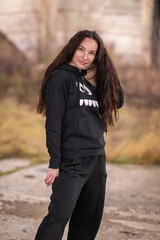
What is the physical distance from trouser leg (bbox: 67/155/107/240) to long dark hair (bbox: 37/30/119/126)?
1.00 feet

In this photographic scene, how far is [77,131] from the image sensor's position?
2.06 meters

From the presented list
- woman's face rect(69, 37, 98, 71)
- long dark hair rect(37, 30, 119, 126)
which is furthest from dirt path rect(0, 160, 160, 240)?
woman's face rect(69, 37, 98, 71)

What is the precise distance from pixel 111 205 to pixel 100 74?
1.86 metres

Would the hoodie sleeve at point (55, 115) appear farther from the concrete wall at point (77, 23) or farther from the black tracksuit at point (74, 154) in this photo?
the concrete wall at point (77, 23)

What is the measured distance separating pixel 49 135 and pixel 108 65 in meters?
0.59

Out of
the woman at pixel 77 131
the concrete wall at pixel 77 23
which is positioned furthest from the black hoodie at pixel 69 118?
the concrete wall at pixel 77 23

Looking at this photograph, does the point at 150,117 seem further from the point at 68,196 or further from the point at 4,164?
the point at 68,196

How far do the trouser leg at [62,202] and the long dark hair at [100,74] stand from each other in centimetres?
40

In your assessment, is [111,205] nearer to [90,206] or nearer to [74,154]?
[90,206]

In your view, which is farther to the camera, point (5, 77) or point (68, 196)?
point (5, 77)

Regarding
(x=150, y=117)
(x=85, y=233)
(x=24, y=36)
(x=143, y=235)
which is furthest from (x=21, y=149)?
(x=85, y=233)

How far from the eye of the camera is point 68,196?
1.98 metres

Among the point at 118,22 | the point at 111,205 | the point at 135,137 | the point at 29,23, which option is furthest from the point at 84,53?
the point at 118,22

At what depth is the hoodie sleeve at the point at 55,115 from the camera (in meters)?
1.99
